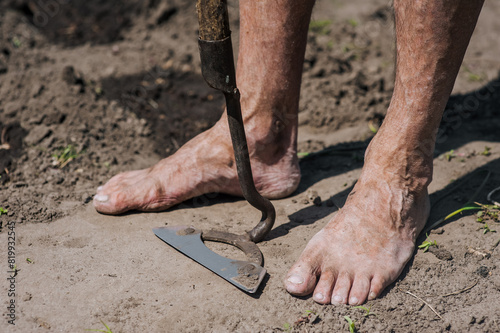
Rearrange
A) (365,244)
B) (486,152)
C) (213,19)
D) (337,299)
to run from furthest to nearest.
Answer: (486,152), (365,244), (337,299), (213,19)

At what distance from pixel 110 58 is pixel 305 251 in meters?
2.46

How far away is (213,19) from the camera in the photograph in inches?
59.4

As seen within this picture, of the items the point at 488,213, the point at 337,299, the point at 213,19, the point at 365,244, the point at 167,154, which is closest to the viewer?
the point at 213,19

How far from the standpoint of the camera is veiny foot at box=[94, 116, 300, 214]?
6.76ft

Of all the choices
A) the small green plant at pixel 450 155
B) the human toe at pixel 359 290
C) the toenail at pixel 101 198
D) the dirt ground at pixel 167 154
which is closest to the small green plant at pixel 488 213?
the dirt ground at pixel 167 154

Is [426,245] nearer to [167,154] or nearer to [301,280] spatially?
[301,280]

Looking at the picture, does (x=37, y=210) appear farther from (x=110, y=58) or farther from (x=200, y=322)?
(x=110, y=58)

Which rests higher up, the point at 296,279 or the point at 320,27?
the point at 320,27

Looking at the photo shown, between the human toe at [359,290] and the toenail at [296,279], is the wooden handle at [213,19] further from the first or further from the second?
the human toe at [359,290]

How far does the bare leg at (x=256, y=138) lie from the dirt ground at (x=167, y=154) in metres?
0.10

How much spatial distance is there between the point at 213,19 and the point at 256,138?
0.67 meters

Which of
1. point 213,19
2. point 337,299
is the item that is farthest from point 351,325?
point 213,19

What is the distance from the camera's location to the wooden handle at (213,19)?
1490 mm

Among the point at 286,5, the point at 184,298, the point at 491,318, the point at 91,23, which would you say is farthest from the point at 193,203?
the point at 91,23
